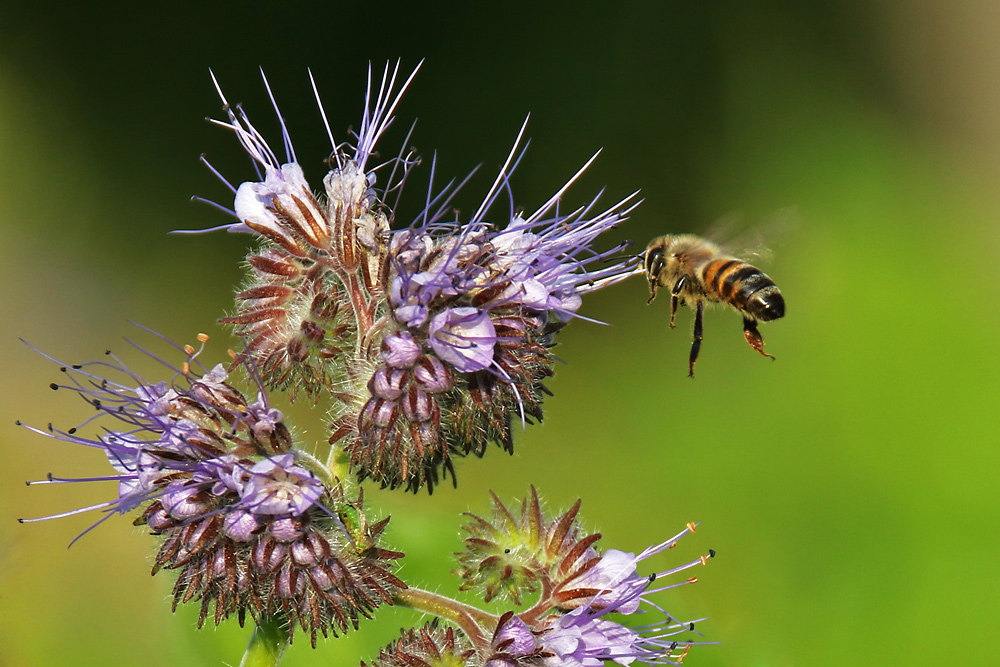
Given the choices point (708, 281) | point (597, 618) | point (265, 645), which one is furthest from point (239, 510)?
point (708, 281)

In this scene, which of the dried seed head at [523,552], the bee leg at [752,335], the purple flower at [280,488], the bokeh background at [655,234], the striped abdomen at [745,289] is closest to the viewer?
the purple flower at [280,488]

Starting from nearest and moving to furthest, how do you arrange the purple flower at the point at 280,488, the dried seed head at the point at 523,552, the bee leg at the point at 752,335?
the purple flower at the point at 280,488, the dried seed head at the point at 523,552, the bee leg at the point at 752,335

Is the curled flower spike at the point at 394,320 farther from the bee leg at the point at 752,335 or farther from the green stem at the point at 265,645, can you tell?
the bee leg at the point at 752,335

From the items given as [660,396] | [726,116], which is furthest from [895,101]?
[660,396]

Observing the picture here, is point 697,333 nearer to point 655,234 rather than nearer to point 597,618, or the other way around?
point 597,618

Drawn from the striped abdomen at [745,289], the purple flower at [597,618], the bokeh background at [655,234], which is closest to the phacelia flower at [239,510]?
the purple flower at [597,618]

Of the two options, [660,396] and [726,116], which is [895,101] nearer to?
[726,116]
